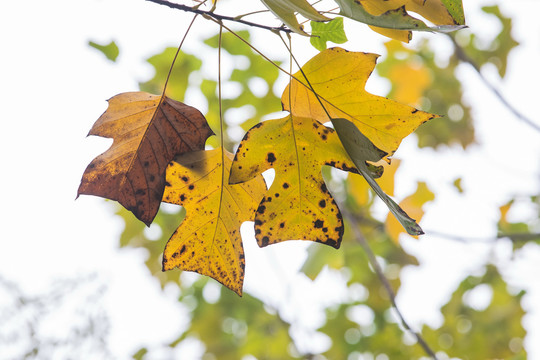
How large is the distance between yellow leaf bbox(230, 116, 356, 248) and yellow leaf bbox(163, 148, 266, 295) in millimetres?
57

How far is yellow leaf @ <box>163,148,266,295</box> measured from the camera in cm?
62

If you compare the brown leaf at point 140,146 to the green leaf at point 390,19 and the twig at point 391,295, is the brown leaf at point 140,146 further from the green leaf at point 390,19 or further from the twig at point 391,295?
the twig at point 391,295

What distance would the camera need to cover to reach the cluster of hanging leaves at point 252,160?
1.91ft

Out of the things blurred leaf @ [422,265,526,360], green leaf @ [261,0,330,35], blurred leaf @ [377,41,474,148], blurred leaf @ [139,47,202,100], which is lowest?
blurred leaf @ [422,265,526,360]

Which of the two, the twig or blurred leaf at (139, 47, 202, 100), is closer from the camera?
the twig

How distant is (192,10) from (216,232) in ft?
0.97

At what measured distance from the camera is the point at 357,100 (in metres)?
0.61

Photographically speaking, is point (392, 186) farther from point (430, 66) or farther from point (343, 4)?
point (430, 66)

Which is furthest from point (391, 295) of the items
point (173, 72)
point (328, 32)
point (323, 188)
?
point (173, 72)

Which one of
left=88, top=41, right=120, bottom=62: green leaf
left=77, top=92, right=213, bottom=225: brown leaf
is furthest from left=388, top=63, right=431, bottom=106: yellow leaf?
left=77, top=92, right=213, bottom=225: brown leaf

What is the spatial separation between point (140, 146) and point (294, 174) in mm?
213

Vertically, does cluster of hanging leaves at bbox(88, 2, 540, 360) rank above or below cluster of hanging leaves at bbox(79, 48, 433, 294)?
below

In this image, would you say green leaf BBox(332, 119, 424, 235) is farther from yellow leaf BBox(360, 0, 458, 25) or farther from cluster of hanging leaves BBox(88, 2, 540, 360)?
cluster of hanging leaves BBox(88, 2, 540, 360)

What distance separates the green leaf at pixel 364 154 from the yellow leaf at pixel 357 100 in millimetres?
60
